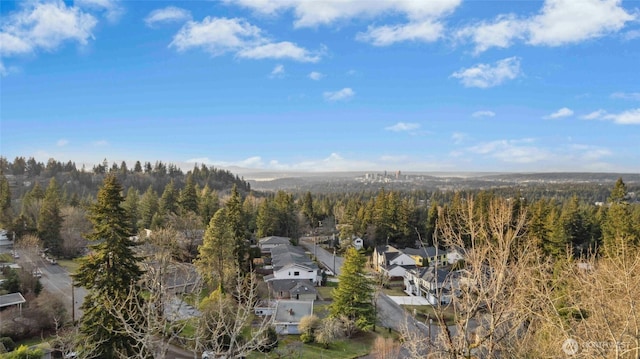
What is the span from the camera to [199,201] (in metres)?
46.1

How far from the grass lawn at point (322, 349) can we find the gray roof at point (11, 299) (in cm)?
1374

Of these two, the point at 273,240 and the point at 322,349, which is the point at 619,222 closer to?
the point at 322,349

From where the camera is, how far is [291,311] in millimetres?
23219

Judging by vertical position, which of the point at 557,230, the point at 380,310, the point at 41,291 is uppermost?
the point at 557,230

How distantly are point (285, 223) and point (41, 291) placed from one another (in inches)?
1065

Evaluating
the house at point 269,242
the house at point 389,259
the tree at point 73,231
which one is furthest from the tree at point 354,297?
the tree at point 73,231

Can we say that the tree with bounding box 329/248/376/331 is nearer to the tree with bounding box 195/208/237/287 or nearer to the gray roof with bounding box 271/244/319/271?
the tree with bounding box 195/208/237/287

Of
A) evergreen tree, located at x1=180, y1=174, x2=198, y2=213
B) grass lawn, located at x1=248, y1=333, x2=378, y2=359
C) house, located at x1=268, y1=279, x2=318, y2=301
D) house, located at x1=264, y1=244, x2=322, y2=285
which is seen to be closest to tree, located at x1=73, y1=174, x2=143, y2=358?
grass lawn, located at x1=248, y1=333, x2=378, y2=359

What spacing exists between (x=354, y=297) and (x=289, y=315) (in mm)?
3957

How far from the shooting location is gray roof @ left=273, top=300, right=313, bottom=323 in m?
22.5

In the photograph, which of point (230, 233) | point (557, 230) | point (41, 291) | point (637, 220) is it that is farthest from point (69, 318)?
point (637, 220)

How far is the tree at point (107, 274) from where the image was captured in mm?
13281

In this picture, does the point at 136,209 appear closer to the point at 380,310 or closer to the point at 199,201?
the point at 199,201

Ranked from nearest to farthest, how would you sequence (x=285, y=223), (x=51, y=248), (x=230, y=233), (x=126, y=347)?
1. (x=126, y=347)
2. (x=230, y=233)
3. (x=51, y=248)
4. (x=285, y=223)
